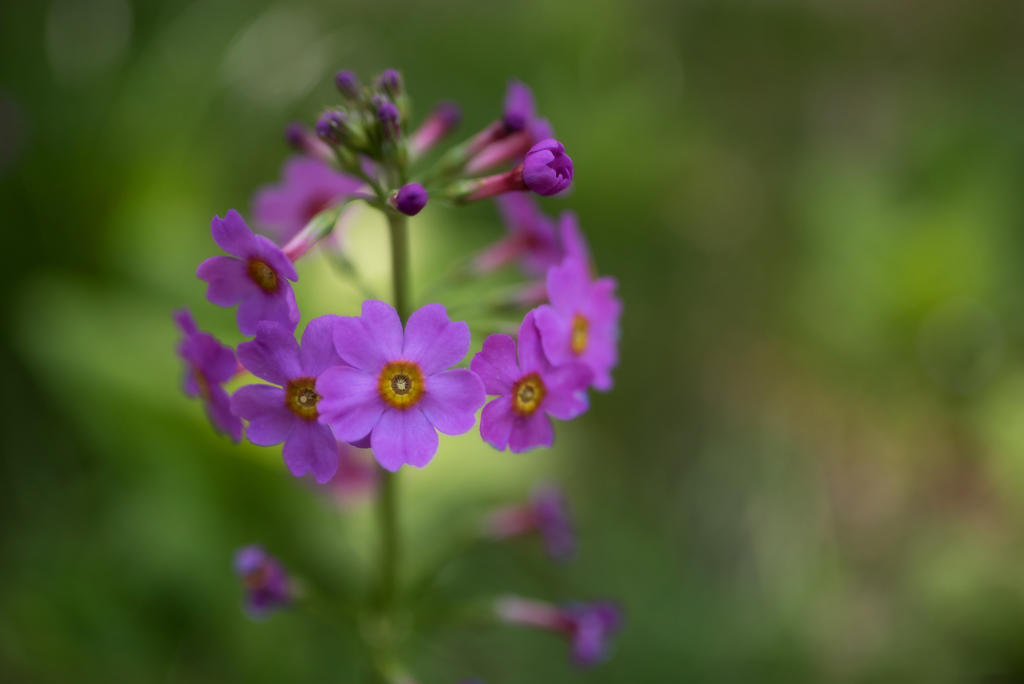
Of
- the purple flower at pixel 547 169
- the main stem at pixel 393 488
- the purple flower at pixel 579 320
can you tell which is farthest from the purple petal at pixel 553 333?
the main stem at pixel 393 488

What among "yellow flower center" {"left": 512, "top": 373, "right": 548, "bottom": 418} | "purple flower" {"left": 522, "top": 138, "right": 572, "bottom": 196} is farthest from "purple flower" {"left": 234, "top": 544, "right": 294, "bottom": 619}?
"purple flower" {"left": 522, "top": 138, "right": 572, "bottom": 196}

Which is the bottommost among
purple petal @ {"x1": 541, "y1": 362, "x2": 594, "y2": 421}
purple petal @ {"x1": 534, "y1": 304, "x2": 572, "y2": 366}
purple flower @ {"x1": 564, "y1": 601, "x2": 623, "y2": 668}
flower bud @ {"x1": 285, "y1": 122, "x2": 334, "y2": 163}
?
purple flower @ {"x1": 564, "y1": 601, "x2": 623, "y2": 668}

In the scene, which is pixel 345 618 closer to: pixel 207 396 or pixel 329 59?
pixel 207 396

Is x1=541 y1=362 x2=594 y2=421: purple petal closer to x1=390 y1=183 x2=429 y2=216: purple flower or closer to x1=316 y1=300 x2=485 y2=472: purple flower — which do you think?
x1=316 y1=300 x2=485 y2=472: purple flower

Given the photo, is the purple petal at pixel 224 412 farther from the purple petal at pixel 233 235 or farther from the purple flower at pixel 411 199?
the purple flower at pixel 411 199


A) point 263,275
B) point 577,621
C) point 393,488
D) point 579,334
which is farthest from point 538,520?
point 263,275

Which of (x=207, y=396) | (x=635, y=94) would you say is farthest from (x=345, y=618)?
(x=635, y=94)
